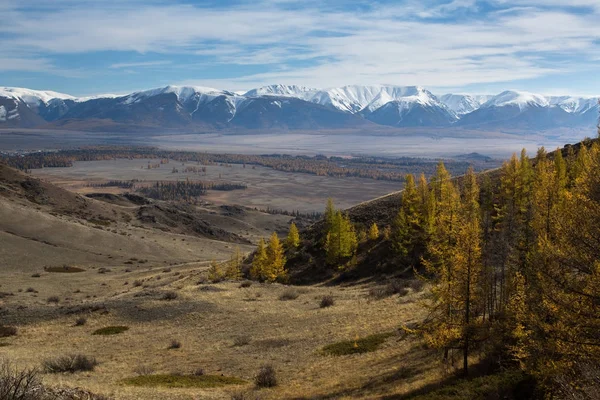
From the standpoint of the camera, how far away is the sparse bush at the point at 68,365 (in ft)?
85.9

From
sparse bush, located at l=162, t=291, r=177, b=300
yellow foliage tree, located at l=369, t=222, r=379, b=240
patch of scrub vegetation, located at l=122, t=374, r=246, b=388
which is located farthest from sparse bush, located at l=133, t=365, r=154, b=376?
yellow foliage tree, located at l=369, t=222, r=379, b=240

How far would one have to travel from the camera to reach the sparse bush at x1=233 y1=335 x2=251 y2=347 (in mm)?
33134

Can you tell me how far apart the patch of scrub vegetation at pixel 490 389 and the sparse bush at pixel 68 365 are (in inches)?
711

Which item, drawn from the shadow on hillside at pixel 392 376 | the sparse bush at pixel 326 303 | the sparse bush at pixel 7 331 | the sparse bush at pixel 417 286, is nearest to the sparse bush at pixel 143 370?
the shadow on hillside at pixel 392 376

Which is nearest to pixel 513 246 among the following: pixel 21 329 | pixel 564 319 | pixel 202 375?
pixel 564 319

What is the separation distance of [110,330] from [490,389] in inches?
1156

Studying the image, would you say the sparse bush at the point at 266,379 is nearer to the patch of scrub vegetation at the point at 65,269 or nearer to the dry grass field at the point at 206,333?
the dry grass field at the point at 206,333

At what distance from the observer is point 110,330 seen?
37.9m

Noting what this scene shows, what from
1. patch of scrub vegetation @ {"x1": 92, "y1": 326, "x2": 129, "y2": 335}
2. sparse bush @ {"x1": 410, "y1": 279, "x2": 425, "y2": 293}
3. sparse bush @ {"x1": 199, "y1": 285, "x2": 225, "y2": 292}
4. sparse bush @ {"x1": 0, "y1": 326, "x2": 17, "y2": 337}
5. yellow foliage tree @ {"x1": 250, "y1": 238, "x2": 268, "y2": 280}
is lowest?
yellow foliage tree @ {"x1": 250, "y1": 238, "x2": 268, "y2": 280}

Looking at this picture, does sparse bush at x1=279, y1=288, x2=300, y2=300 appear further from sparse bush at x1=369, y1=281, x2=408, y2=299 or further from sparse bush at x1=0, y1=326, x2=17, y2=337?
sparse bush at x1=0, y1=326, x2=17, y2=337

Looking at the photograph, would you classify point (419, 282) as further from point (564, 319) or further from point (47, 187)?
point (47, 187)

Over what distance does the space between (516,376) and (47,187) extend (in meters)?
155

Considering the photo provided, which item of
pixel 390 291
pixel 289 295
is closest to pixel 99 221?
pixel 289 295

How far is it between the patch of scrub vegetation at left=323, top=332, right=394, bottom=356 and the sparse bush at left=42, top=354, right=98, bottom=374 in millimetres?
13901
